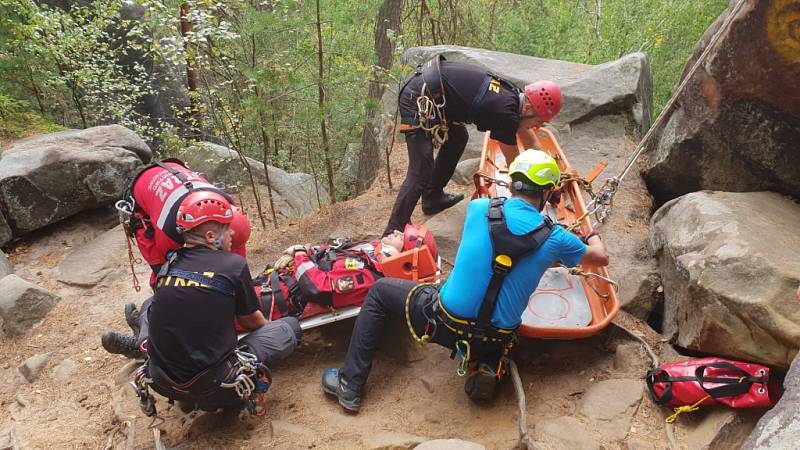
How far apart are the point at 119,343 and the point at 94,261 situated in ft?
8.12

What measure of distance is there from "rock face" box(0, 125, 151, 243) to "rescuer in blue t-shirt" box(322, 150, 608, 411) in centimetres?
457

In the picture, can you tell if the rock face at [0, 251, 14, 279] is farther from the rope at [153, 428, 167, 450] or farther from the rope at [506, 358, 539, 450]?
the rope at [506, 358, 539, 450]

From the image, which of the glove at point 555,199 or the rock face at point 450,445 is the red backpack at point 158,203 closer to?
the rock face at point 450,445

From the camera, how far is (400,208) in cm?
473

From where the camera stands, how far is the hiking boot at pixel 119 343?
397 cm

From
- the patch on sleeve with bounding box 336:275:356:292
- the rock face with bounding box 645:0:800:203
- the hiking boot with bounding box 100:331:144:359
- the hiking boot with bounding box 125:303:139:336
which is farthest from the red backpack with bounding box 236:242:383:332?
the rock face with bounding box 645:0:800:203

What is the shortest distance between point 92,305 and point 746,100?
615cm

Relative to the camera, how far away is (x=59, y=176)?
20.5ft

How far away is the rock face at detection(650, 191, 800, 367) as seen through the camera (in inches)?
117

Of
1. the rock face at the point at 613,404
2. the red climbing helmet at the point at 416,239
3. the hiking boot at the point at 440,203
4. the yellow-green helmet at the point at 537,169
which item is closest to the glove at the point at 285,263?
the red climbing helmet at the point at 416,239

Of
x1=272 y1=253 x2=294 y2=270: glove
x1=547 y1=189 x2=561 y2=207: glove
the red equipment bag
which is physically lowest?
the red equipment bag

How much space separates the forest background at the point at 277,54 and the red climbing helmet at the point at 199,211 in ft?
8.93

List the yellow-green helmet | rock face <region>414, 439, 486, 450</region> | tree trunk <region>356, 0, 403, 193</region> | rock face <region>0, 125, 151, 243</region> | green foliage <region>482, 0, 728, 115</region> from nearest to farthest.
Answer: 1. rock face <region>414, 439, 486, 450</region>
2. the yellow-green helmet
3. rock face <region>0, 125, 151, 243</region>
4. tree trunk <region>356, 0, 403, 193</region>
5. green foliage <region>482, 0, 728, 115</region>

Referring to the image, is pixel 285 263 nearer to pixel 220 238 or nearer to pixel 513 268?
pixel 220 238
